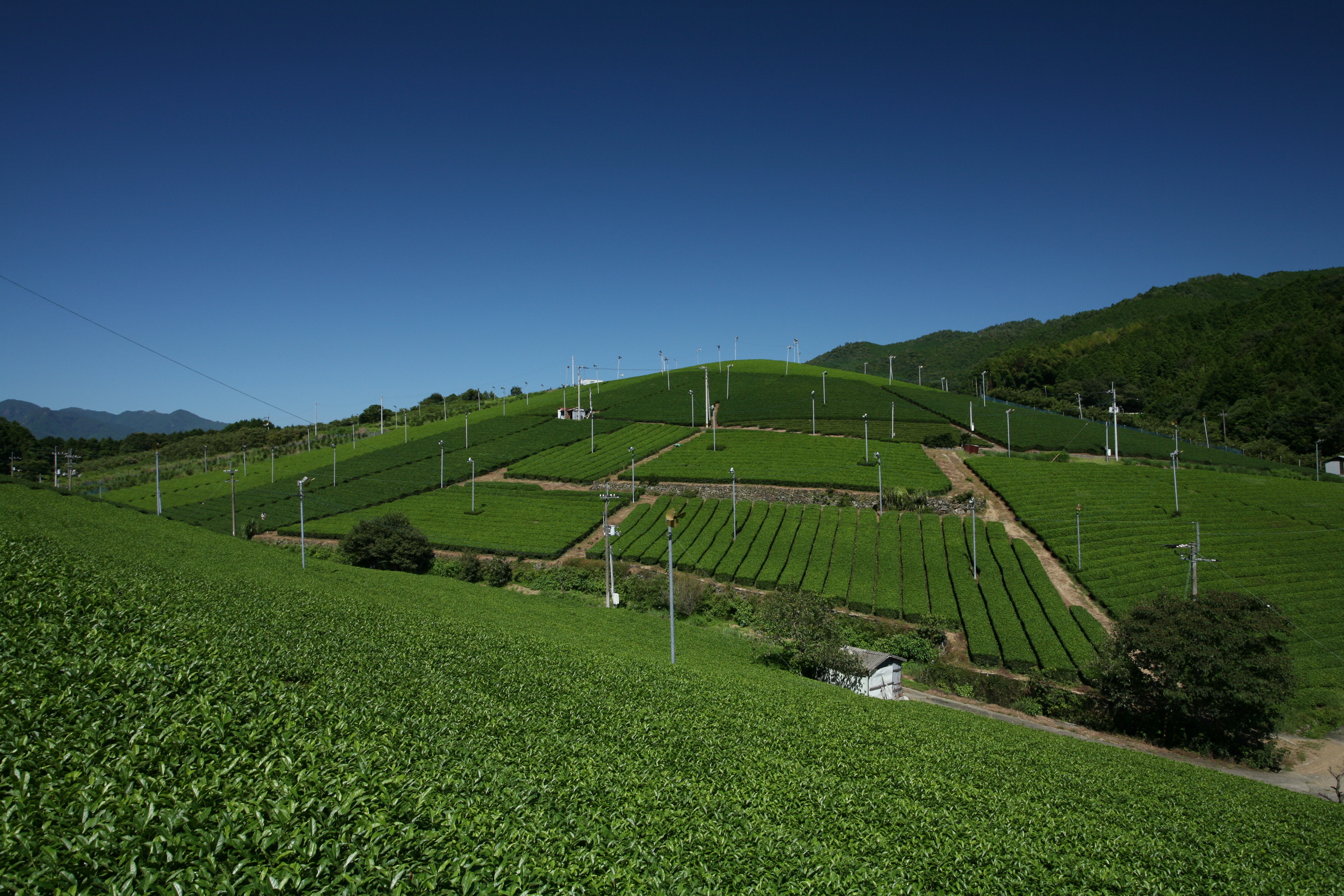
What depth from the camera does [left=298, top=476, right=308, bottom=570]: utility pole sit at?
33.0 meters

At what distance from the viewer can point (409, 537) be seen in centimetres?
4659

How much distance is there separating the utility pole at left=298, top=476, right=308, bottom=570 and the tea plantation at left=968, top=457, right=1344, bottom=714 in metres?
45.1

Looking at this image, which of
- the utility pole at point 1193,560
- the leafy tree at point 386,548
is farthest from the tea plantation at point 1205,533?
the leafy tree at point 386,548

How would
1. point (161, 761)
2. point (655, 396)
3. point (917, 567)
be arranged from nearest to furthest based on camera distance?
1. point (161, 761)
2. point (917, 567)
3. point (655, 396)

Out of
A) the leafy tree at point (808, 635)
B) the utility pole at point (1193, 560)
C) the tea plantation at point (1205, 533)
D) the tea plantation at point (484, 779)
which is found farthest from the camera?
the tea plantation at point (1205, 533)

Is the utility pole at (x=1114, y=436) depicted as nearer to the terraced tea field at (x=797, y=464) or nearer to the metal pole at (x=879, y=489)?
the terraced tea field at (x=797, y=464)

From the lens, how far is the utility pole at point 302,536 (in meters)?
33.0

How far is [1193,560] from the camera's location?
32469mm

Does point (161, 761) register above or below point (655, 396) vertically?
below

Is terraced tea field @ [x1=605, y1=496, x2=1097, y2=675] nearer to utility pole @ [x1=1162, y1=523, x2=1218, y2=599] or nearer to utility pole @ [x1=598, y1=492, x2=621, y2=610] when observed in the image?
utility pole @ [x1=1162, y1=523, x2=1218, y2=599]

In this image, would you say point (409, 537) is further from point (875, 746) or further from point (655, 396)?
point (655, 396)

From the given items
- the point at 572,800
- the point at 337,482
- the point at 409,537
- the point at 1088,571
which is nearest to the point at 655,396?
the point at 337,482

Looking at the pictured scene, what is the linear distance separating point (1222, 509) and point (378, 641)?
60764mm

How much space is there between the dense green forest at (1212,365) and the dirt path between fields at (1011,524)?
43803mm
